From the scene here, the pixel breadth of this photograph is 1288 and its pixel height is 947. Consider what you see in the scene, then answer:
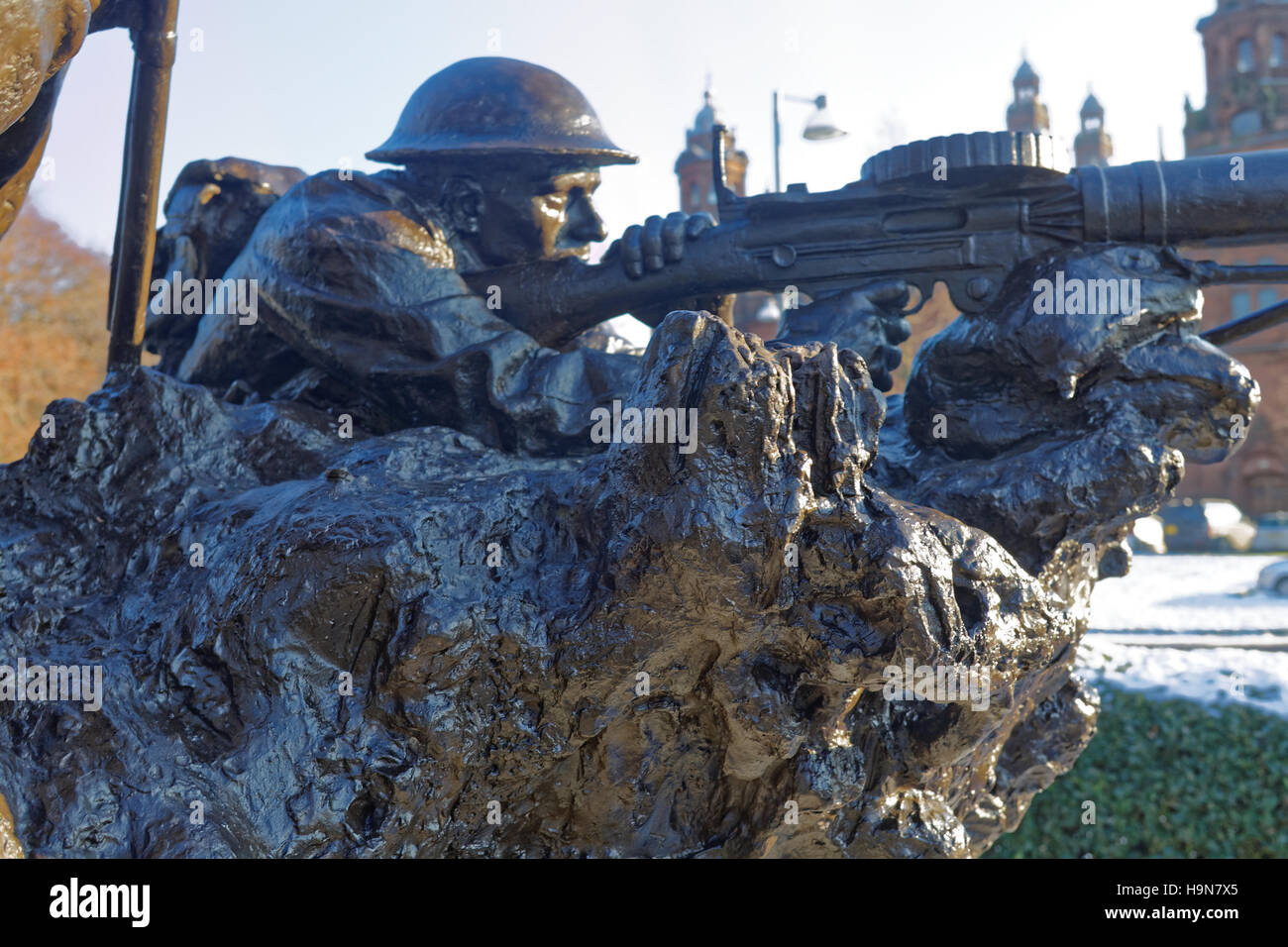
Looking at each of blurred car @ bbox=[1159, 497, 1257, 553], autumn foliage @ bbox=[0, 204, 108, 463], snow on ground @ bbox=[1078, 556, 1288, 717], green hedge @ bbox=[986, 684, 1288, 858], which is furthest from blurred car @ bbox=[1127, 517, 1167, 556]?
autumn foliage @ bbox=[0, 204, 108, 463]

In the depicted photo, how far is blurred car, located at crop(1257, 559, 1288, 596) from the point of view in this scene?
13156 mm

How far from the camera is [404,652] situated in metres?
2.18

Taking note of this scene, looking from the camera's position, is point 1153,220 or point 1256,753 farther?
point 1256,753

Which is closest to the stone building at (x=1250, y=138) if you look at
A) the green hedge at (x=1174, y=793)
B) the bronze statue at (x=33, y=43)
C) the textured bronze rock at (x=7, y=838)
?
the green hedge at (x=1174, y=793)

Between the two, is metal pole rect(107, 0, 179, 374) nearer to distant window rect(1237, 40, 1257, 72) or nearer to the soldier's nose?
the soldier's nose

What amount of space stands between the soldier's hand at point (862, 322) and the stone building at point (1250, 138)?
84.4 ft

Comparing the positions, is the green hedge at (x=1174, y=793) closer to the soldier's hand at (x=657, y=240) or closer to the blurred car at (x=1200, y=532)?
the soldier's hand at (x=657, y=240)

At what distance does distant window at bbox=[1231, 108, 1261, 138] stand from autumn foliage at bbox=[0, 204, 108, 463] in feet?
86.7

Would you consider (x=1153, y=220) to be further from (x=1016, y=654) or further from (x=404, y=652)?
(x=404, y=652)

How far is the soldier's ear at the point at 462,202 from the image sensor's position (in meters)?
3.39

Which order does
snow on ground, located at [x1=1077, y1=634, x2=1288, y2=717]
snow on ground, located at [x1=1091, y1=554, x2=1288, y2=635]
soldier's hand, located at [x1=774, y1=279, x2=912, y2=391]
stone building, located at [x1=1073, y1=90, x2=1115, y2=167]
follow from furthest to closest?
stone building, located at [x1=1073, y1=90, x2=1115, y2=167] → snow on ground, located at [x1=1091, y1=554, x2=1288, y2=635] → snow on ground, located at [x1=1077, y1=634, x2=1288, y2=717] → soldier's hand, located at [x1=774, y1=279, x2=912, y2=391]

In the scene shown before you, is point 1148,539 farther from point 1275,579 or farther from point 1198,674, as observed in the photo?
point 1198,674
